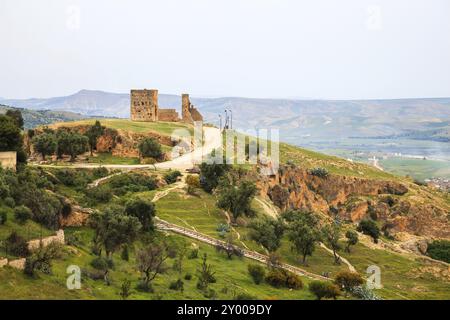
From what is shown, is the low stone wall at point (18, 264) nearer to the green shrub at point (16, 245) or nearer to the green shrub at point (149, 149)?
the green shrub at point (16, 245)

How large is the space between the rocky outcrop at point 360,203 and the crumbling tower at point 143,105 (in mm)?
26595

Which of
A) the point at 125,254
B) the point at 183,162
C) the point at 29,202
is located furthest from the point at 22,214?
the point at 183,162

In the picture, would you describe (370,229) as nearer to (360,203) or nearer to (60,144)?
(360,203)

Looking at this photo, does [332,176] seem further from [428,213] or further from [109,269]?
[109,269]

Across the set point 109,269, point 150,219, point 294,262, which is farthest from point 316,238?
point 109,269

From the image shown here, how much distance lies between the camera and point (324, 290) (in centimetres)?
4344

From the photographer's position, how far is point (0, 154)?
57.6m

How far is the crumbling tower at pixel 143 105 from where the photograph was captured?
103438 millimetres

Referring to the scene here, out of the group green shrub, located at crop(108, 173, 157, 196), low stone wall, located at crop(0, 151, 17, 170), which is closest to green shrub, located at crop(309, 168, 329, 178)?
green shrub, located at crop(108, 173, 157, 196)

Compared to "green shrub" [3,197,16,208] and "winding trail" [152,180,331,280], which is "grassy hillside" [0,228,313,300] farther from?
"green shrub" [3,197,16,208]

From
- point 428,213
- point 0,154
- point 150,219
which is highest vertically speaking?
point 0,154

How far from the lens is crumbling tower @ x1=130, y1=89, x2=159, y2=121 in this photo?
10344cm

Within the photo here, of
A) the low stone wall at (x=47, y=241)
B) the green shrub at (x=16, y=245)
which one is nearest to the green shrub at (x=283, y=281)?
the low stone wall at (x=47, y=241)
